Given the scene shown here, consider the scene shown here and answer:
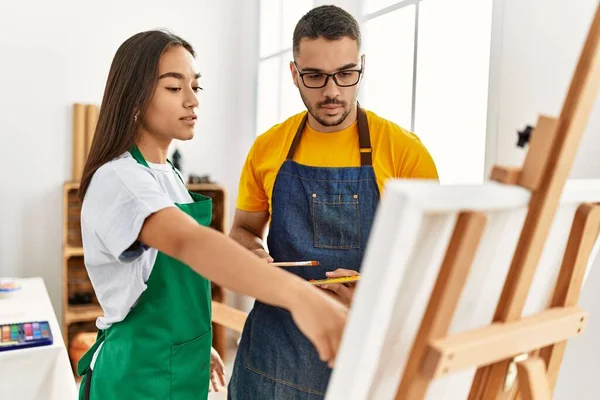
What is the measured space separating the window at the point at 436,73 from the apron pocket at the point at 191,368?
107 centimetres

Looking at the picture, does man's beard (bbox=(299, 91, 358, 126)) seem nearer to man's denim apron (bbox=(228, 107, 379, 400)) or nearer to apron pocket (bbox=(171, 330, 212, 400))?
man's denim apron (bbox=(228, 107, 379, 400))

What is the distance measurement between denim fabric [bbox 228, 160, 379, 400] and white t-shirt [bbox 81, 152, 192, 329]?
1.05 feet

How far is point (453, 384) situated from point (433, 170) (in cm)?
66

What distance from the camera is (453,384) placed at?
0.87 m

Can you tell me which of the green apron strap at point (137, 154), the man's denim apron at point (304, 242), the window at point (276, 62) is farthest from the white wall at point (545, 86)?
the window at point (276, 62)

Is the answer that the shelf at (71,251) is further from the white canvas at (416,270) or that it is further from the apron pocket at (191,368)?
the white canvas at (416,270)

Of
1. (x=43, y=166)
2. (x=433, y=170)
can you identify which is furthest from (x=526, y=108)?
(x=43, y=166)

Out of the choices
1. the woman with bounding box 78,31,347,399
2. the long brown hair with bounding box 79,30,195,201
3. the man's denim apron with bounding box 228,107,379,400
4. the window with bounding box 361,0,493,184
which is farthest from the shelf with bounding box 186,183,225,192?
the long brown hair with bounding box 79,30,195,201

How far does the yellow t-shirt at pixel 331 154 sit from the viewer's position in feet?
4.69

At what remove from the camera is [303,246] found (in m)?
1.48

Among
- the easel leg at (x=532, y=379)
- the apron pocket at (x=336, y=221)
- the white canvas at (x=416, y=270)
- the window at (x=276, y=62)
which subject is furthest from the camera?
the window at (x=276, y=62)

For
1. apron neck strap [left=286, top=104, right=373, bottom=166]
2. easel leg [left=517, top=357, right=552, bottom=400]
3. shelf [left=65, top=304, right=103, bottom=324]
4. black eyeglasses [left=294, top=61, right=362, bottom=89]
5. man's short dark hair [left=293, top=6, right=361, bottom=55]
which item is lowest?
shelf [left=65, top=304, right=103, bottom=324]

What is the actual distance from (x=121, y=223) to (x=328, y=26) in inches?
30.6

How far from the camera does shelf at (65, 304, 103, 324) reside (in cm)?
338
